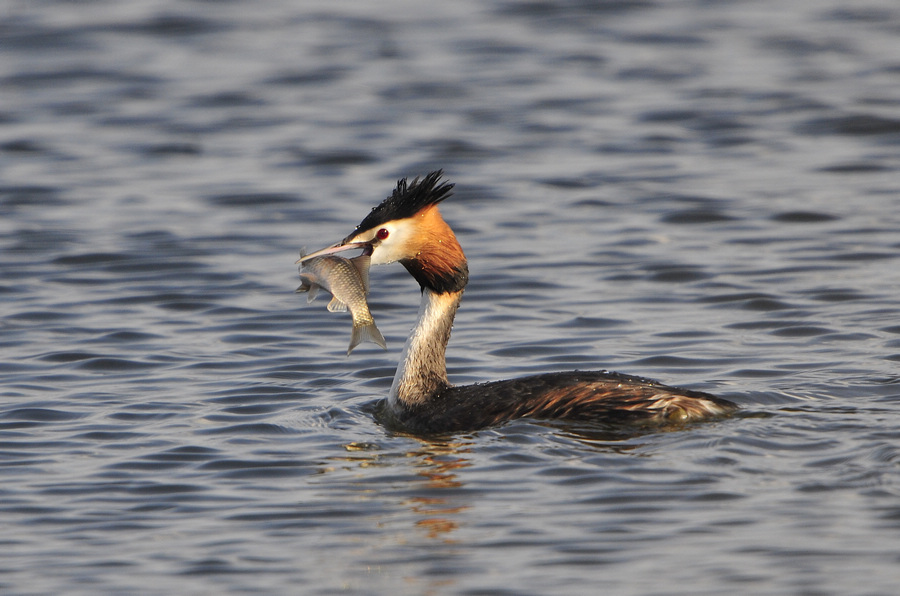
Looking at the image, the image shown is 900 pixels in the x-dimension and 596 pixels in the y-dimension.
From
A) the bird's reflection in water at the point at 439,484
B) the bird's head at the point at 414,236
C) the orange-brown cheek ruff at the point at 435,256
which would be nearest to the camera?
the bird's reflection in water at the point at 439,484

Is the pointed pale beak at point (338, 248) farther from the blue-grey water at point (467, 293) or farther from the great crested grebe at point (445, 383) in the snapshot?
the blue-grey water at point (467, 293)

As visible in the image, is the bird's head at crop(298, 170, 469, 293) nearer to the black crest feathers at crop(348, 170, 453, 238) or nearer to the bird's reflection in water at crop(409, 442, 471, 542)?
the black crest feathers at crop(348, 170, 453, 238)

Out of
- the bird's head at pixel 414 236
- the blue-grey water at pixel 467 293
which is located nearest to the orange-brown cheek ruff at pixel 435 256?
the bird's head at pixel 414 236

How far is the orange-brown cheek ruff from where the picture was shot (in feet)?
30.3

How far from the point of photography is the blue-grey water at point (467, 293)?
7.07 meters

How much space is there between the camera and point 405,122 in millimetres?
19328

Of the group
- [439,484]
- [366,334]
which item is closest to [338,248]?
[366,334]

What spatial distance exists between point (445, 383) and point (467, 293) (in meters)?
3.54

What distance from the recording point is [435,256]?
30.8ft

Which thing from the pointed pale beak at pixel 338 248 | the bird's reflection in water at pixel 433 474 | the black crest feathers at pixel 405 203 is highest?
the black crest feathers at pixel 405 203

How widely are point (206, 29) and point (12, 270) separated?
34.1ft

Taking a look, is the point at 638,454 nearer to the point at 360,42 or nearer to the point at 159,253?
the point at 159,253

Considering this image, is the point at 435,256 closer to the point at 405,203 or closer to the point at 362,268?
the point at 405,203

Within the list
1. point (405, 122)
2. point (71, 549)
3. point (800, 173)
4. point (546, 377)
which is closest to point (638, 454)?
point (546, 377)
